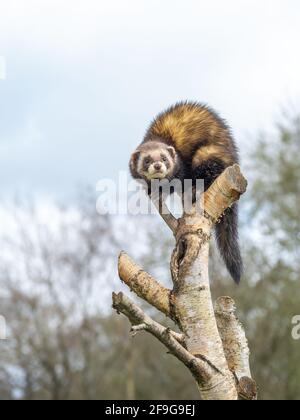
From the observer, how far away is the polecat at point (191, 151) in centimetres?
991

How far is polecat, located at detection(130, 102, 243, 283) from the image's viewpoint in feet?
32.5

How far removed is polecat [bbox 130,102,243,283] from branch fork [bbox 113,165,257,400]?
217cm

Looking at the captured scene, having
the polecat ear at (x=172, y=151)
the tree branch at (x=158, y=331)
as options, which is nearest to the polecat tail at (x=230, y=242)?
the polecat ear at (x=172, y=151)

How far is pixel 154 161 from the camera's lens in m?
10.5

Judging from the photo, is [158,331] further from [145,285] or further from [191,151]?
[191,151]

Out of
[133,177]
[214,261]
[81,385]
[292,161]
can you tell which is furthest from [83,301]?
[133,177]

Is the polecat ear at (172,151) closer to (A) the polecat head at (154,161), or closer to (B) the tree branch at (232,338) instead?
(A) the polecat head at (154,161)

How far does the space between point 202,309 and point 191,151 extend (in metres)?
4.47

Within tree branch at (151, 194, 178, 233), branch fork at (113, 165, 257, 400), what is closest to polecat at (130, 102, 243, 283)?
tree branch at (151, 194, 178, 233)

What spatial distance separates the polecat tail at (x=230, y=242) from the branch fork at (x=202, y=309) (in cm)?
164

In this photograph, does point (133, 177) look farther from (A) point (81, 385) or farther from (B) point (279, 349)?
(A) point (81, 385)

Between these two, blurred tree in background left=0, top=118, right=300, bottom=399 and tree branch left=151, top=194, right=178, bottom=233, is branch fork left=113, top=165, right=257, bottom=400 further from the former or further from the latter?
blurred tree in background left=0, top=118, right=300, bottom=399

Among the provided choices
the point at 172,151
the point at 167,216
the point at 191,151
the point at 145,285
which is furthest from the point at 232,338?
the point at 191,151

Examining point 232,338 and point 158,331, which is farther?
point 232,338
